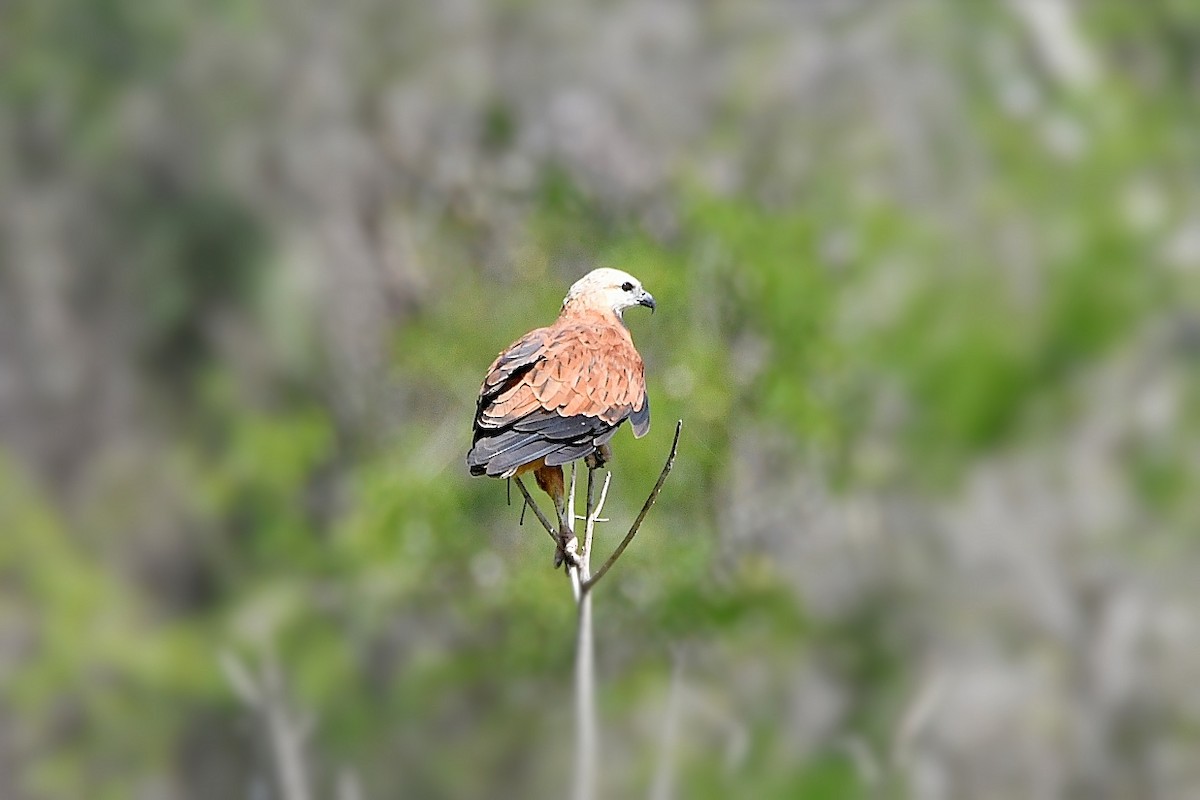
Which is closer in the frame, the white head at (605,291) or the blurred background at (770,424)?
the white head at (605,291)

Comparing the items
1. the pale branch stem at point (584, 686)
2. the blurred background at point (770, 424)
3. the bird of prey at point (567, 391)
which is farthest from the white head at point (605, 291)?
the blurred background at point (770, 424)

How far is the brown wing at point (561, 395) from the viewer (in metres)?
0.53

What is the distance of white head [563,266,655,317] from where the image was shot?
58cm

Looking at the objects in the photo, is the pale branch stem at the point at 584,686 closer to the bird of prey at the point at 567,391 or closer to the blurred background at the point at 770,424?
the bird of prey at the point at 567,391

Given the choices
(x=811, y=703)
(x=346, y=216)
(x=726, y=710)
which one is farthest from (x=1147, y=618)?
(x=346, y=216)

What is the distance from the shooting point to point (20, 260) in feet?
10.1

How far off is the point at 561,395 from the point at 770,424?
1799 millimetres

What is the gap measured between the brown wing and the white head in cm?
1

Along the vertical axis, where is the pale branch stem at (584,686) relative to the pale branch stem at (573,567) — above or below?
below

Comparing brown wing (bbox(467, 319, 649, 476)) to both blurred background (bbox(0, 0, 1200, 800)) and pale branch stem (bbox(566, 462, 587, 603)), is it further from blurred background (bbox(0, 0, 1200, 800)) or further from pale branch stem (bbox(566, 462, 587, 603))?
blurred background (bbox(0, 0, 1200, 800))

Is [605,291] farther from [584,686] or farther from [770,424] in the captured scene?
[770,424]

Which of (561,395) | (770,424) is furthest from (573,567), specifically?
(770,424)

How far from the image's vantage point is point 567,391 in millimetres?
549

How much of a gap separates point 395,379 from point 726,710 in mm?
901
